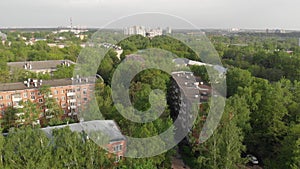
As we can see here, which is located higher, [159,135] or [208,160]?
[159,135]

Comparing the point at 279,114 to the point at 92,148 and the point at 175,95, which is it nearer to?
the point at 175,95

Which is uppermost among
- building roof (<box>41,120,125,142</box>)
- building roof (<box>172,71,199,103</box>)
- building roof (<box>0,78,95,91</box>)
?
building roof (<box>172,71,199,103</box>)

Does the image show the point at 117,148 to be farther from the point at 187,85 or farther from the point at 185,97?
the point at 187,85

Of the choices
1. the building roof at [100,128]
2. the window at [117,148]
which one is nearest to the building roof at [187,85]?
the building roof at [100,128]

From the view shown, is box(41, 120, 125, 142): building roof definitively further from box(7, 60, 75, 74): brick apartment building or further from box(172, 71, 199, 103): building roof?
box(7, 60, 75, 74): brick apartment building

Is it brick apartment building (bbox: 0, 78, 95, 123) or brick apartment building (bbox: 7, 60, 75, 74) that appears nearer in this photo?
brick apartment building (bbox: 0, 78, 95, 123)

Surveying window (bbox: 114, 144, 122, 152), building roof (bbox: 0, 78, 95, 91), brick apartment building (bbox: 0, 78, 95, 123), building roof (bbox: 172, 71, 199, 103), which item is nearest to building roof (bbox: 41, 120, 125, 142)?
window (bbox: 114, 144, 122, 152)

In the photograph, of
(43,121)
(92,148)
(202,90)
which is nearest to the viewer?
(92,148)

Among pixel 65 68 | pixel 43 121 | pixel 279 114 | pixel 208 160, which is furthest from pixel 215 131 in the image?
pixel 65 68
